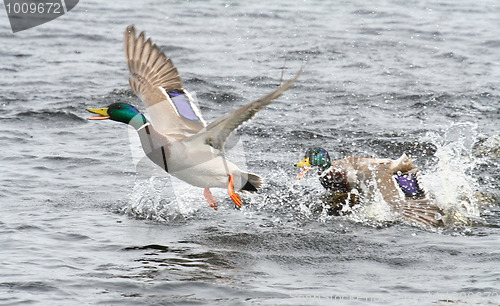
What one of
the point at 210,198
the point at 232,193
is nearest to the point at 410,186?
the point at 232,193

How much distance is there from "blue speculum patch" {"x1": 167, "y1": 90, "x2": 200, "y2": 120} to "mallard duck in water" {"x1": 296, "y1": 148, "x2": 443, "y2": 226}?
1056 millimetres

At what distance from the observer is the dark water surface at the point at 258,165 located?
4820 mm

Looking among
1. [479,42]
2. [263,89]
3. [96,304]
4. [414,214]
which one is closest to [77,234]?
[96,304]

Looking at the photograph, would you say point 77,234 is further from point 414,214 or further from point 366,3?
point 366,3

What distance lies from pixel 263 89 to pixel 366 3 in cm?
747

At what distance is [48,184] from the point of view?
6.76m

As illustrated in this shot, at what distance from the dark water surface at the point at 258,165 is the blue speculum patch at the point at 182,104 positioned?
→ 56cm

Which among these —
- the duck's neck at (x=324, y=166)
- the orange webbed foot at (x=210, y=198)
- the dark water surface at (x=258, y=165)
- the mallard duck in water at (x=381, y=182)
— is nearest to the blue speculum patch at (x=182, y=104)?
the dark water surface at (x=258, y=165)

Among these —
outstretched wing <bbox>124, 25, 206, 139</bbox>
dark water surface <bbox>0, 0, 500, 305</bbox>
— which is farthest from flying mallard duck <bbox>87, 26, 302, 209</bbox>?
dark water surface <bbox>0, 0, 500, 305</bbox>

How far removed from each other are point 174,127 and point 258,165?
1613 mm

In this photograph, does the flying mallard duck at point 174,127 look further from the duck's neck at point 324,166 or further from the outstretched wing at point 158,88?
the duck's neck at point 324,166

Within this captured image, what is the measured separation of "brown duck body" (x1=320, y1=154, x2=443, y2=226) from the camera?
20.0 feet

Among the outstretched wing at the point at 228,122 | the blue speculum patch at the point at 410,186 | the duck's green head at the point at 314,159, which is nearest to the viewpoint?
the outstretched wing at the point at 228,122

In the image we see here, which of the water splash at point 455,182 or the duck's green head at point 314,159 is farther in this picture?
the duck's green head at point 314,159
